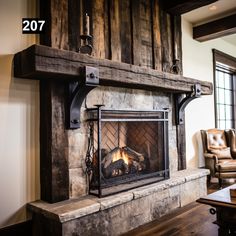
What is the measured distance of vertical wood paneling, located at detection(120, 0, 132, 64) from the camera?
294cm

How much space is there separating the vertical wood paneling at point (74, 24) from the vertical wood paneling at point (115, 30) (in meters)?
0.42

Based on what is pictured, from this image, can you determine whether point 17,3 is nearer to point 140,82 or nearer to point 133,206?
point 140,82

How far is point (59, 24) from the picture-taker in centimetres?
238

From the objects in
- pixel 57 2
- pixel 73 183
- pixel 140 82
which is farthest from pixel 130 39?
pixel 73 183

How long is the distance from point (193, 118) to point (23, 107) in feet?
9.82

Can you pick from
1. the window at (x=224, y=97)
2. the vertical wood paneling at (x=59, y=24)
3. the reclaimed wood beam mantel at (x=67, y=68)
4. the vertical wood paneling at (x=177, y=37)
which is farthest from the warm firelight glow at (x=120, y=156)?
the window at (x=224, y=97)

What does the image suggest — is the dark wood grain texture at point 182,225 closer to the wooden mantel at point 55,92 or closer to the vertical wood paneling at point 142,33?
the wooden mantel at point 55,92

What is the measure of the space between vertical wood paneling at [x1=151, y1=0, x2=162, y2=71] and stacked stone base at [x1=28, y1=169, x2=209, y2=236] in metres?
1.48

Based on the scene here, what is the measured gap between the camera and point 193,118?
4367 mm

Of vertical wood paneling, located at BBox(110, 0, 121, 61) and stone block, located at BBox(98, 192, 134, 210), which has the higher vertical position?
vertical wood paneling, located at BBox(110, 0, 121, 61)

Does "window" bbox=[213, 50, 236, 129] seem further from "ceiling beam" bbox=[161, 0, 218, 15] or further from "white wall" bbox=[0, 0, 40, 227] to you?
"white wall" bbox=[0, 0, 40, 227]

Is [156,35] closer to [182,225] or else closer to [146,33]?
[146,33]

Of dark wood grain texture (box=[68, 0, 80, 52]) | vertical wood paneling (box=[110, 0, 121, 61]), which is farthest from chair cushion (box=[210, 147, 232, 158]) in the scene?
dark wood grain texture (box=[68, 0, 80, 52])

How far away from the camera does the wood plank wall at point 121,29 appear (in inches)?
94.3
